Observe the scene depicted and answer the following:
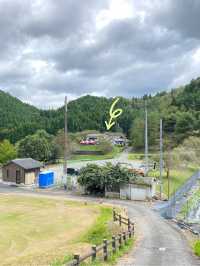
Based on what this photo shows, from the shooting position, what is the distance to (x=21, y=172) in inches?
1854

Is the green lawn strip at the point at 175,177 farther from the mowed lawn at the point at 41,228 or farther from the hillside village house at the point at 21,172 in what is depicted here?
the hillside village house at the point at 21,172

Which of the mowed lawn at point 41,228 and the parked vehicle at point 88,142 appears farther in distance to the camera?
the parked vehicle at point 88,142

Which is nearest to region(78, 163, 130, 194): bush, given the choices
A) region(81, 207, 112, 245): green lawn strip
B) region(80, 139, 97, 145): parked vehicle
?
region(81, 207, 112, 245): green lawn strip

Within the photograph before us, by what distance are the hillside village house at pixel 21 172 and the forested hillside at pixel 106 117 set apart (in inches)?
1616

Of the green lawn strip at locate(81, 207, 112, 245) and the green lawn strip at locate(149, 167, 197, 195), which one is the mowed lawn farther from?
the green lawn strip at locate(149, 167, 197, 195)

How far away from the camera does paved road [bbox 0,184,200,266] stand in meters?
13.6

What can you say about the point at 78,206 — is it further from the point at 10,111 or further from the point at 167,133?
the point at 10,111

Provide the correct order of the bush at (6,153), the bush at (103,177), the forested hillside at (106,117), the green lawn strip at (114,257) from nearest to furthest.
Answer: the green lawn strip at (114,257) → the bush at (103,177) → the bush at (6,153) → the forested hillside at (106,117)

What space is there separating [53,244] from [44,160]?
167ft

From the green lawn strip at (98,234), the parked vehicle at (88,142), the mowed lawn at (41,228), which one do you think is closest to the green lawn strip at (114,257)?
the mowed lawn at (41,228)

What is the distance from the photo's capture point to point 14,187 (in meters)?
45.0

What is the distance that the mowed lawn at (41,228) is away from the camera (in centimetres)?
1666

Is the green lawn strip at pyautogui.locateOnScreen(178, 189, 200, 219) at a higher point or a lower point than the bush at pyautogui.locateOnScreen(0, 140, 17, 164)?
lower

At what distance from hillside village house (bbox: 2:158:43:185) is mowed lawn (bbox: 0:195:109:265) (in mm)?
8276
